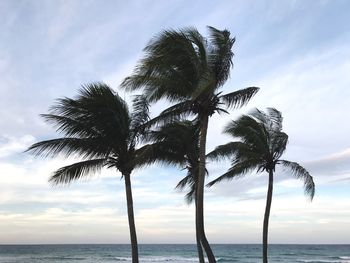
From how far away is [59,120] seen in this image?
52.9 ft

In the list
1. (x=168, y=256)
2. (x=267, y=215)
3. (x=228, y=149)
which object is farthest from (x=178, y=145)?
(x=168, y=256)

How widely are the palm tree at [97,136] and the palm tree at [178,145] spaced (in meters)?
0.94

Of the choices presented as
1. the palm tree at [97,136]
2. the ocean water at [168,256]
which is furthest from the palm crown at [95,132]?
the ocean water at [168,256]

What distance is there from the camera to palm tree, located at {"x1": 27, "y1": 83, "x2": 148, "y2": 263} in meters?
16.2

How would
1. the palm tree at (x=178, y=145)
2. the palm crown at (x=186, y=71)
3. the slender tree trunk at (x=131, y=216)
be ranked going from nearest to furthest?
the palm crown at (x=186, y=71), the slender tree trunk at (x=131, y=216), the palm tree at (x=178, y=145)

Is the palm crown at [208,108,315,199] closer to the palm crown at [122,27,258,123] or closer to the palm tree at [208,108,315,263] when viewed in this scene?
the palm tree at [208,108,315,263]

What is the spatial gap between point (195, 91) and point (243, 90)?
2.09 m

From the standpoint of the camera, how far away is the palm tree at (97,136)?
16172 mm

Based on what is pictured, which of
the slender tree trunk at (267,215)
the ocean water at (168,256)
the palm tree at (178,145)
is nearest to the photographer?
the palm tree at (178,145)

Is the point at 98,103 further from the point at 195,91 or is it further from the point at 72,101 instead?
the point at 195,91

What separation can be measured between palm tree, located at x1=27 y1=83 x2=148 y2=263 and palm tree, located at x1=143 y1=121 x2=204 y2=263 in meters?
0.94

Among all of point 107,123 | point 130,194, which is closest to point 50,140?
point 107,123

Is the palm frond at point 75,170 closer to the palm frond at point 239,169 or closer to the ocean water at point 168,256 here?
the palm frond at point 239,169

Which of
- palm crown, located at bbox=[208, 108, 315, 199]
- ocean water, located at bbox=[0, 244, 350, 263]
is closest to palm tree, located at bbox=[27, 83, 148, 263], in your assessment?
palm crown, located at bbox=[208, 108, 315, 199]
